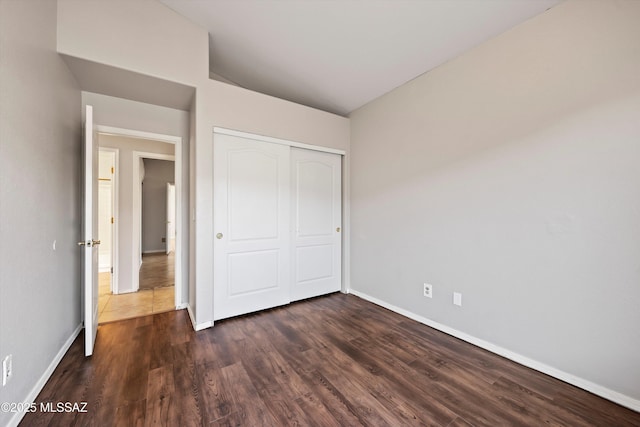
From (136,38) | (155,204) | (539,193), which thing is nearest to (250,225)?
(136,38)

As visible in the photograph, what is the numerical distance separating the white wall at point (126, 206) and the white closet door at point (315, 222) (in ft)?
7.28

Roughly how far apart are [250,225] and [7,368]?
1.91 metres

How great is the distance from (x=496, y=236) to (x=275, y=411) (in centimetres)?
210

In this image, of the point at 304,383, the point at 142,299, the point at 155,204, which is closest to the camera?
the point at 304,383

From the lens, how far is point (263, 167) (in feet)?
9.78

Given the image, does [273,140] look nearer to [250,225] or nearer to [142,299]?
[250,225]

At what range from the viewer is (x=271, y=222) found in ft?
10.0

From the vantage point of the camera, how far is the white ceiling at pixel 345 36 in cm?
204

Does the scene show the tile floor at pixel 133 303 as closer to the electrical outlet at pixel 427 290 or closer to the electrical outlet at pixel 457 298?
the electrical outlet at pixel 427 290

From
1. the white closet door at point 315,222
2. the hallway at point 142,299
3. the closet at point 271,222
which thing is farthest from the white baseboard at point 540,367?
the hallway at point 142,299

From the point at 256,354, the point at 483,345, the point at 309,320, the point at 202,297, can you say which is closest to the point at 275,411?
the point at 256,354

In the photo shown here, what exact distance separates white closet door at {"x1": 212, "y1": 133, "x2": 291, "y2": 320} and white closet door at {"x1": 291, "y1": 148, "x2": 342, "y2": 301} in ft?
0.54

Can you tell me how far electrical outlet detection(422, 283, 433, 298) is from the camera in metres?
2.62

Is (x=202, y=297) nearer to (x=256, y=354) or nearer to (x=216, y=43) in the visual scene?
(x=256, y=354)
